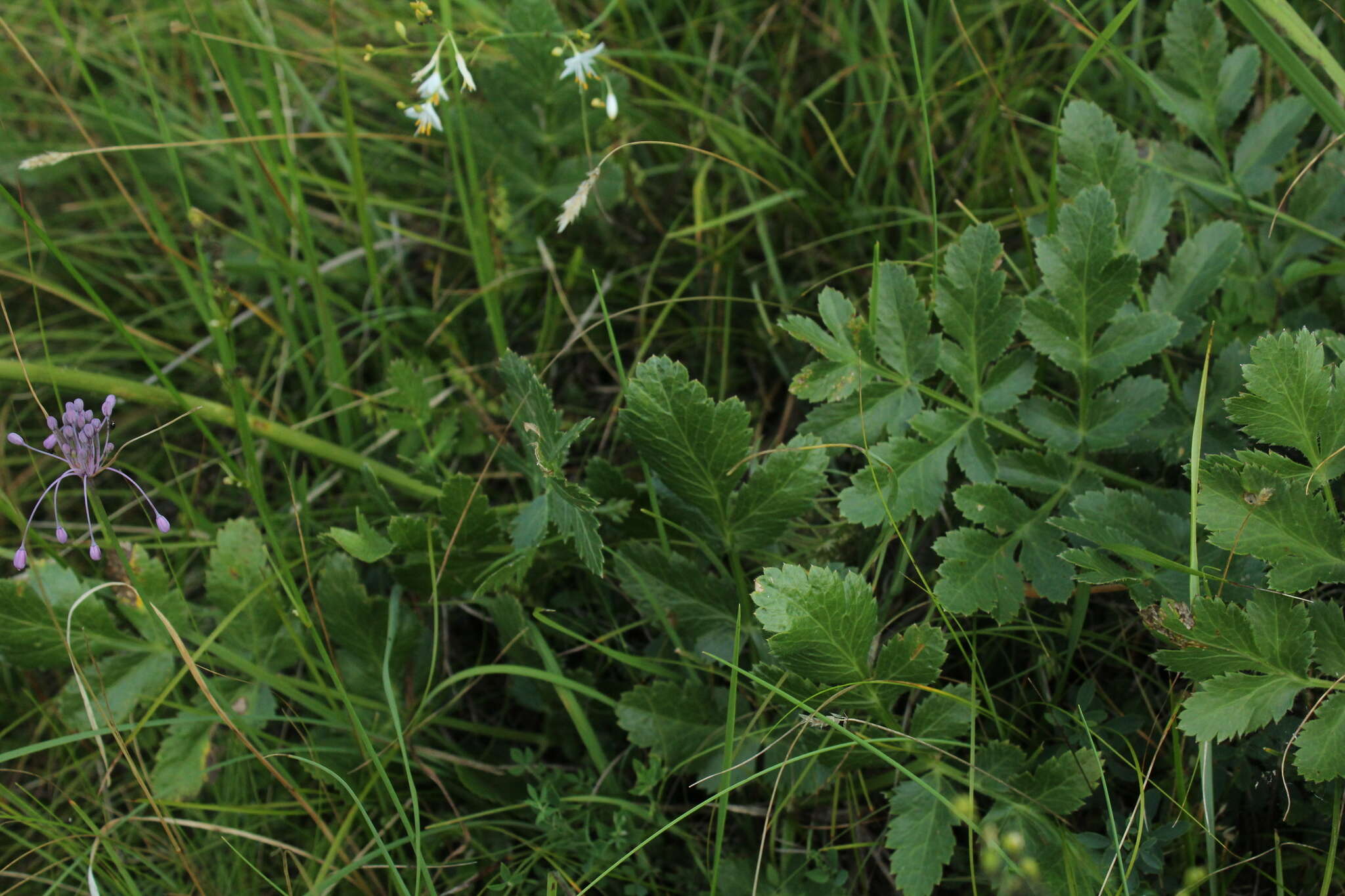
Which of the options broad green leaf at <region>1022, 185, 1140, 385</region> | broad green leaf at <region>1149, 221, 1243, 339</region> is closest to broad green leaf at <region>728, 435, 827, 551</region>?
broad green leaf at <region>1022, 185, 1140, 385</region>

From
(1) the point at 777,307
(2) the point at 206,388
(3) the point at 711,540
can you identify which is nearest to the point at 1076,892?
(3) the point at 711,540

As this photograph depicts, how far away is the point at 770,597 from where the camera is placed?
1585 millimetres

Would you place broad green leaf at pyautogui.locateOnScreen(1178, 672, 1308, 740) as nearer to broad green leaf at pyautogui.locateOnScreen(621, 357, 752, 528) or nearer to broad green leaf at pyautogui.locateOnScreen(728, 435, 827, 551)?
broad green leaf at pyautogui.locateOnScreen(728, 435, 827, 551)

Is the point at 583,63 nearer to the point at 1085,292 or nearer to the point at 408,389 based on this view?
the point at 408,389

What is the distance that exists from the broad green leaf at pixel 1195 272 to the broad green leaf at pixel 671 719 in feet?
3.81

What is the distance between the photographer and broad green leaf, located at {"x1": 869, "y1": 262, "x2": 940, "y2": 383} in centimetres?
186

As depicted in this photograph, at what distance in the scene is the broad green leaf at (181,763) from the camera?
198 cm

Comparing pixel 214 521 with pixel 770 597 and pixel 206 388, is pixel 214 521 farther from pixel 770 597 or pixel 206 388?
pixel 770 597

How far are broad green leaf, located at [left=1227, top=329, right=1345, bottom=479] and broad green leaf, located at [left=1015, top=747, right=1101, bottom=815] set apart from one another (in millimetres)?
600

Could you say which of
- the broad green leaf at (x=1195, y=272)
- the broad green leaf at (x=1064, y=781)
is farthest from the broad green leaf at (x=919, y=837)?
the broad green leaf at (x=1195, y=272)

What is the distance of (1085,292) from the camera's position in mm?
1809

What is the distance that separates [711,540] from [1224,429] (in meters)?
0.98

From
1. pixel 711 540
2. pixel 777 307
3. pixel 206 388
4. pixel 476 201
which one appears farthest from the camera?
pixel 206 388

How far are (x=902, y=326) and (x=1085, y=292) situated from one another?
0.33 m
